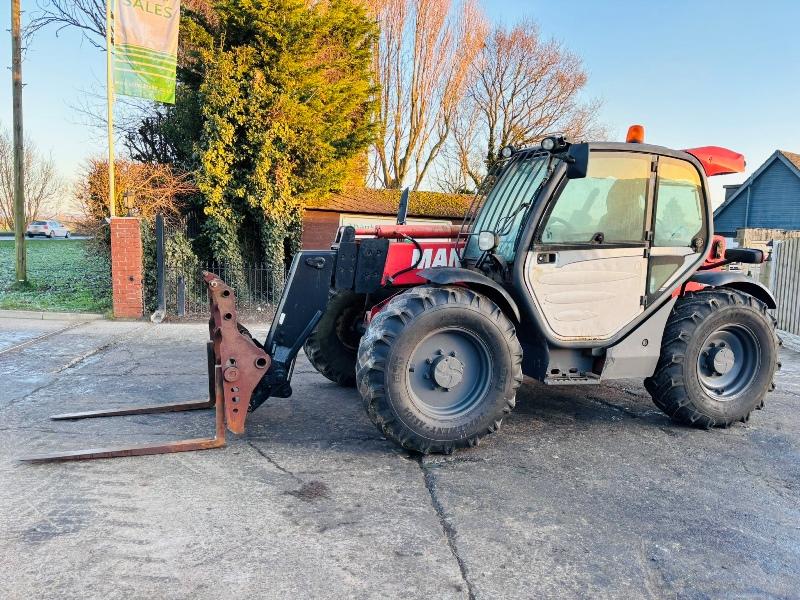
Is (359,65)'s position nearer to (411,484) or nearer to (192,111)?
(192,111)

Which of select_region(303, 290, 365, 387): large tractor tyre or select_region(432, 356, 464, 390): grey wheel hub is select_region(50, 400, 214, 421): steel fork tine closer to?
select_region(303, 290, 365, 387): large tractor tyre

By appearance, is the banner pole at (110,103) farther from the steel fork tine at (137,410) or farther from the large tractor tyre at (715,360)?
the large tractor tyre at (715,360)

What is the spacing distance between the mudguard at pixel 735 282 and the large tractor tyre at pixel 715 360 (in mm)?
105

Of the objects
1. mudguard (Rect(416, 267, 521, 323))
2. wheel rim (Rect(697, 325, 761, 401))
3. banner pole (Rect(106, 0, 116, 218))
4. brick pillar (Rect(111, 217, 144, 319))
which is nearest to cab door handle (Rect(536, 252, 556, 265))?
mudguard (Rect(416, 267, 521, 323))

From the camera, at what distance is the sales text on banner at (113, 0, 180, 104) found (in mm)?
10664

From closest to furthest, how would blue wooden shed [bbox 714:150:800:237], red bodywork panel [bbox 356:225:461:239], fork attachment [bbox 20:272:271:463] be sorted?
Answer: fork attachment [bbox 20:272:271:463], red bodywork panel [bbox 356:225:461:239], blue wooden shed [bbox 714:150:800:237]

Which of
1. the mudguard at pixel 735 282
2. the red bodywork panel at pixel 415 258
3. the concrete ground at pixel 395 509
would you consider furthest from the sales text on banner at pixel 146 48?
the mudguard at pixel 735 282

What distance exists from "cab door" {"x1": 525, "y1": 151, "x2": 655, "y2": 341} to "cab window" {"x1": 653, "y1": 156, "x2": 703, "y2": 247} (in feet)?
0.43

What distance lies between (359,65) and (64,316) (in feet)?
29.6

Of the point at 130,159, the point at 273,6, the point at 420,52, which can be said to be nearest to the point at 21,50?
the point at 130,159

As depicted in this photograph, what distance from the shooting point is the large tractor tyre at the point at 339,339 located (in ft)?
18.9

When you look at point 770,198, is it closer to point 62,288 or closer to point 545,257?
point 545,257

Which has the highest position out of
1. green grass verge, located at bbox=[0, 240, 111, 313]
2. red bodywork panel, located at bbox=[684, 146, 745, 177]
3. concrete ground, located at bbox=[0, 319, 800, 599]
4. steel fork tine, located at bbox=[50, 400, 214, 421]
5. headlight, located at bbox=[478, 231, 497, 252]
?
red bodywork panel, located at bbox=[684, 146, 745, 177]

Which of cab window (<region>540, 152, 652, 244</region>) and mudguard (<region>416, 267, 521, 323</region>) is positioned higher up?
cab window (<region>540, 152, 652, 244</region>)
